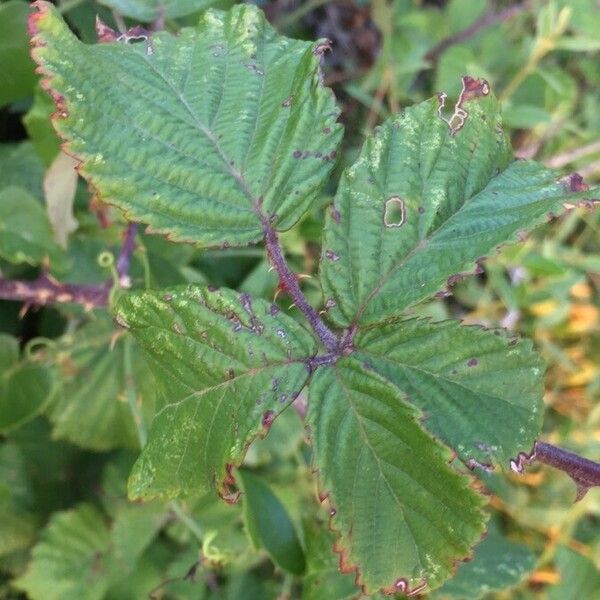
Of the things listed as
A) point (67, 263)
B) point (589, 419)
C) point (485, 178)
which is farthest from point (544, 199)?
point (589, 419)

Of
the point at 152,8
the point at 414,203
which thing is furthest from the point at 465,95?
the point at 152,8

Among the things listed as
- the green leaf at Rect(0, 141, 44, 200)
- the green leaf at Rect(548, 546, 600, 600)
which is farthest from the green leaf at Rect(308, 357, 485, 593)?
the green leaf at Rect(548, 546, 600, 600)

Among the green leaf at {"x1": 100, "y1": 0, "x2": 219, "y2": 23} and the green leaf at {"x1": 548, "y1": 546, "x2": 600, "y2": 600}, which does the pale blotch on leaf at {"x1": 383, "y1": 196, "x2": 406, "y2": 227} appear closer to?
the green leaf at {"x1": 100, "y1": 0, "x2": 219, "y2": 23}

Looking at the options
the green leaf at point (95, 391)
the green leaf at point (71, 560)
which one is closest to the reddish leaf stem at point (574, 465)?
the green leaf at point (95, 391)

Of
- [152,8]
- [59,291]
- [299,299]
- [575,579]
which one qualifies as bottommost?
[575,579]

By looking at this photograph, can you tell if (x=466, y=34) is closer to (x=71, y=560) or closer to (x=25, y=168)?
(x=25, y=168)

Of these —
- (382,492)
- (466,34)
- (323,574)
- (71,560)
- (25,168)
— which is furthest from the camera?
(466,34)

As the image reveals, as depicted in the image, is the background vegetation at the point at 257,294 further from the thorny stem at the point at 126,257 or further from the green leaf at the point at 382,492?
the green leaf at the point at 382,492
